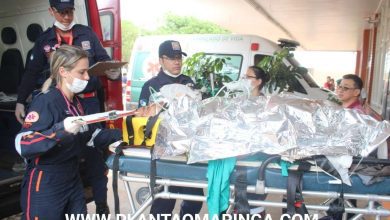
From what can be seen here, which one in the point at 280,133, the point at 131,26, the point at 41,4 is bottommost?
the point at 280,133

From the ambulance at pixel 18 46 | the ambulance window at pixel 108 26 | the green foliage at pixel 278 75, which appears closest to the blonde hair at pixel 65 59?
the ambulance at pixel 18 46

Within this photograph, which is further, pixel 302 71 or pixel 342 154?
pixel 302 71

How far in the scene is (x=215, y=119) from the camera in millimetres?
2041

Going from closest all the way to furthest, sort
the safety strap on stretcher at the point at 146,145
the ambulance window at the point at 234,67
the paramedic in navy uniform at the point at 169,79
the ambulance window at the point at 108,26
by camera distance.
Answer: the safety strap on stretcher at the point at 146,145, the paramedic in navy uniform at the point at 169,79, the ambulance window at the point at 108,26, the ambulance window at the point at 234,67

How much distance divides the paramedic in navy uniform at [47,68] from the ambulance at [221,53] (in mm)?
3724

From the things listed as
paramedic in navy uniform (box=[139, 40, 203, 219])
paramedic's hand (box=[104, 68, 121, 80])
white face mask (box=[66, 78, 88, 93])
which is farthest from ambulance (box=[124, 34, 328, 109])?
white face mask (box=[66, 78, 88, 93])

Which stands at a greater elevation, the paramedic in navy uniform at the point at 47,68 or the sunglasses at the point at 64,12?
the sunglasses at the point at 64,12

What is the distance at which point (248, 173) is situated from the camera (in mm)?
1899

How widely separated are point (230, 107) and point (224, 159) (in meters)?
0.43

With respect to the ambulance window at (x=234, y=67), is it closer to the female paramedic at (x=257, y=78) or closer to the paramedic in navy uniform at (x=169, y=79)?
the female paramedic at (x=257, y=78)

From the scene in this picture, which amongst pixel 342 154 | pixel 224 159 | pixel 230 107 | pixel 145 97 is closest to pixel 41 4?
pixel 145 97

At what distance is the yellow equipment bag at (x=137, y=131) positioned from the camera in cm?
206

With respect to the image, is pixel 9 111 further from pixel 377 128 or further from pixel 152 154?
pixel 377 128

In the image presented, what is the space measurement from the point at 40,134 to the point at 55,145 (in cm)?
9
